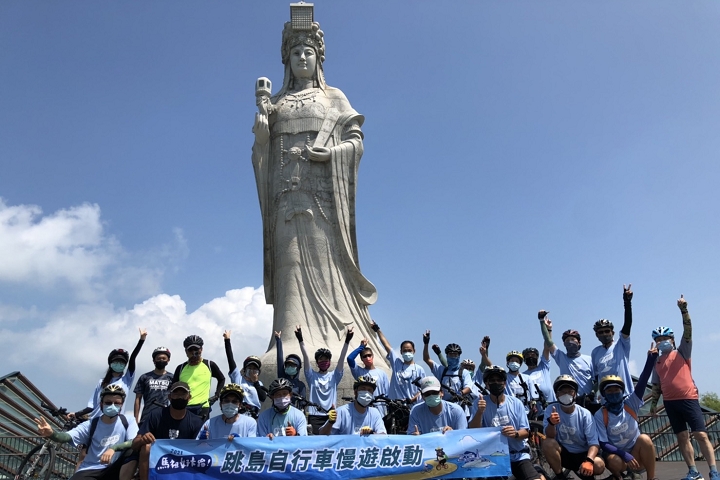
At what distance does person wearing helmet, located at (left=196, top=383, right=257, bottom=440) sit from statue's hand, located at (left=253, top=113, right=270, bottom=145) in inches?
393

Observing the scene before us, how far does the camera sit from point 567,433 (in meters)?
7.01

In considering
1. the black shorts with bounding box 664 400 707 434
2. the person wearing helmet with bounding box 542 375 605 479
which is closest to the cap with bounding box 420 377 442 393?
the person wearing helmet with bounding box 542 375 605 479

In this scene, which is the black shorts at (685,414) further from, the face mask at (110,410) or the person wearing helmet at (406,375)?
the face mask at (110,410)

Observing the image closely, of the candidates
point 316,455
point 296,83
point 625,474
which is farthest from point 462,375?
point 296,83

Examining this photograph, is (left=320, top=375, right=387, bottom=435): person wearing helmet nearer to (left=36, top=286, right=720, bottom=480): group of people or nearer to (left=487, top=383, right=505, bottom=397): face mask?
(left=36, top=286, right=720, bottom=480): group of people

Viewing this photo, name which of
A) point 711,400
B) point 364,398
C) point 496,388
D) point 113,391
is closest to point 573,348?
point 496,388

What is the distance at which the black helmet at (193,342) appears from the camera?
8.33 m

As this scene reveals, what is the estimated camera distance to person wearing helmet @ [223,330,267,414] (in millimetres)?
9258

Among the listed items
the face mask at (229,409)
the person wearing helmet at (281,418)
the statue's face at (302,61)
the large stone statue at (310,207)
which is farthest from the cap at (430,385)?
the statue's face at (302,61)

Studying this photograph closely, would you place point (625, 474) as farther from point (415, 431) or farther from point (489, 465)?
point (415, 431)

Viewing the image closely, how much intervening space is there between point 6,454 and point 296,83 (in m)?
11.0

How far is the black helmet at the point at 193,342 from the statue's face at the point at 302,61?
10.2m

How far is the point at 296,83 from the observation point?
56.0 feet

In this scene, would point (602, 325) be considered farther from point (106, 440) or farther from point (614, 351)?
point (106, 440)
